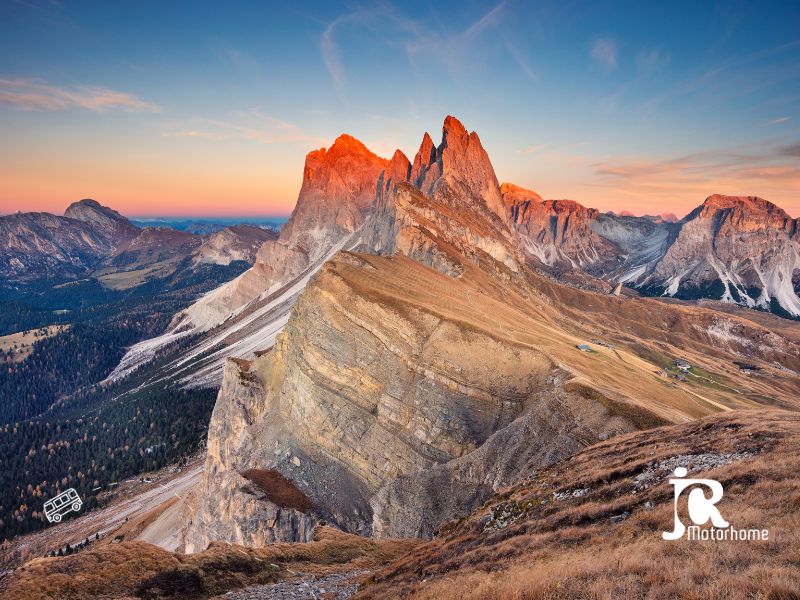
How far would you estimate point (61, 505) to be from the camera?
11850 cm

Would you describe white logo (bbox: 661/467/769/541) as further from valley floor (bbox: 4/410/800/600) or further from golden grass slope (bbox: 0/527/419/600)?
golden grass slope (bbox: 0/527/419/600)

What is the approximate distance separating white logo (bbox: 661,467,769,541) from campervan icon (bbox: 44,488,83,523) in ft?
484

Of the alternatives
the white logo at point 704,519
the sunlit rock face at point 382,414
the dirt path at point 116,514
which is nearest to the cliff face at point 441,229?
the sunlit rock face at point 382,414

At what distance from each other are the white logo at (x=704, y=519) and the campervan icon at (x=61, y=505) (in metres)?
147

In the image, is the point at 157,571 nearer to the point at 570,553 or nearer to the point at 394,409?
the point at 570,553

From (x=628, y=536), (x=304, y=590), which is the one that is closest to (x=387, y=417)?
(x=304, y=590)

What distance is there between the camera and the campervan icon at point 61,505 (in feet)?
376

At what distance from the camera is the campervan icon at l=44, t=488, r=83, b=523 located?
114500 mm

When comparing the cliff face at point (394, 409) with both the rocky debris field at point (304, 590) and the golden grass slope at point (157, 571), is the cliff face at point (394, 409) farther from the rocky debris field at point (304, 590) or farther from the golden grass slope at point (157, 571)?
the rocky debris field at point (304, 590)

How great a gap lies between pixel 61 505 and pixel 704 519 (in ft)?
515

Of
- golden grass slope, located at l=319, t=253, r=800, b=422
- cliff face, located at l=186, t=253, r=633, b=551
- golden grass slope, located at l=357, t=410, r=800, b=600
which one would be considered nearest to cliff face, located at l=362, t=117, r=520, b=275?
golden grass slope, located at l=319, t=253, r=800, b=422

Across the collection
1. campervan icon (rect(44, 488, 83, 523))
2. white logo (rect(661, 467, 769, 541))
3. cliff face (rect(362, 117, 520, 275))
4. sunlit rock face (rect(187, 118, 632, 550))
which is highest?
cliff face (rect(362, 117, 520, 275))

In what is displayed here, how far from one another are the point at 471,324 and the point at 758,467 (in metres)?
39.3

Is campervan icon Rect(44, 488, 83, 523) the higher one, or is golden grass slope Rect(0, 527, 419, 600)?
golden grass slope Rect(0, 527, 419, 600)
